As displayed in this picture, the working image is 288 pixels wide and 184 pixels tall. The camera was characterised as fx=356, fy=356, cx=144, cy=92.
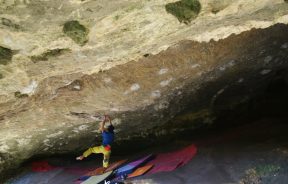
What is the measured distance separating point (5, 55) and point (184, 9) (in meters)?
2.40

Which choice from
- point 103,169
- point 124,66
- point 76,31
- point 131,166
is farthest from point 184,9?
point 103,169

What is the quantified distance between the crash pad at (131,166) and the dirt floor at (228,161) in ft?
1.62

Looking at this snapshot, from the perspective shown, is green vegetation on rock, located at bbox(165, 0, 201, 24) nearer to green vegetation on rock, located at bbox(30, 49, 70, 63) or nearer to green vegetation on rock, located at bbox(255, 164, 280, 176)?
green vegetation on rock, located at bbox(30, 49, 70, 63)

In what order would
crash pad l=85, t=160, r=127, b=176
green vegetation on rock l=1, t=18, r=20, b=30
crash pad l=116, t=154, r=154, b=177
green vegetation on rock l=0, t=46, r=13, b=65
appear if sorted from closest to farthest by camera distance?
green vegetation on rock l=1, t=18, r=20, b=30 → green vegetation on rock l=0, t=46, r=13, b=65 → crash pad l=116, t=154, r=154, b=177 → crash pad l=85, t=160, r=127, b=176

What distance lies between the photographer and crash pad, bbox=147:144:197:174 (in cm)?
666

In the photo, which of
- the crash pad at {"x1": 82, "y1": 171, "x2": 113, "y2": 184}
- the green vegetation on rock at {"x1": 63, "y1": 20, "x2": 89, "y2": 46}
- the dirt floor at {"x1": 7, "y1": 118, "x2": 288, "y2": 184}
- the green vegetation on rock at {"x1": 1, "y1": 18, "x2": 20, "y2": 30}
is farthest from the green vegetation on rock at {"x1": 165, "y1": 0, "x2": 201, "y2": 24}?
the crash pad at {"x1": 82, "y1": 171, "x2": 113, "y2": 184}

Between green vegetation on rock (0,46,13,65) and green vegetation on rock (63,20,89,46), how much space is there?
0.85m

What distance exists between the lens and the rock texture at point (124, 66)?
14.0ft

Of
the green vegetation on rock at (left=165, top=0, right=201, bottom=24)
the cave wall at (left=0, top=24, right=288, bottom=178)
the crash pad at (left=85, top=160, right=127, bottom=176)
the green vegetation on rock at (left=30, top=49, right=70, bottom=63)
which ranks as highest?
the green vegetation on rock at (left=30, top=49, right=70, bottom=63)

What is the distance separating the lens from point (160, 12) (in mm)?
4375

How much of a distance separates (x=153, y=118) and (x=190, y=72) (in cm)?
175

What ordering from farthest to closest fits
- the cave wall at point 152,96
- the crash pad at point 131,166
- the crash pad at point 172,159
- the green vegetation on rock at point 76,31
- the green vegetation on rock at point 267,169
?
1. the crash pad at point 131,166
2. the crash pad at point 172,159
3. the cave wall at point 152,96
4. the green vegetation on rock at point 267,169
5. the green vegetation on rock at point 76,31

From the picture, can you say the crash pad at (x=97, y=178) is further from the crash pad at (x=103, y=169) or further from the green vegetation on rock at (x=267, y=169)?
the green vegetation on rock at (x=267, y=169)

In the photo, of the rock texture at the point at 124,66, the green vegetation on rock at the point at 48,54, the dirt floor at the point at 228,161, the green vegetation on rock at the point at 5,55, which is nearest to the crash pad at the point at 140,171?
the dirt floor at the point at 228,161
